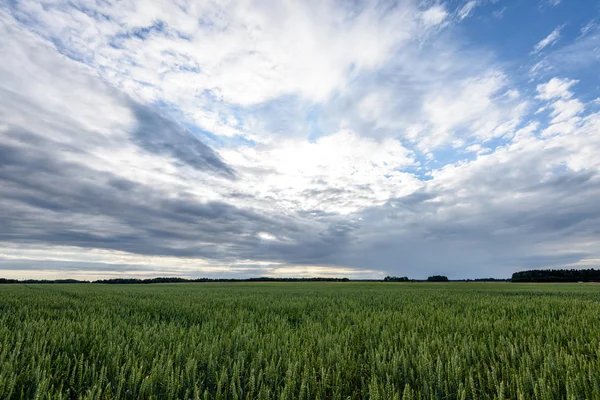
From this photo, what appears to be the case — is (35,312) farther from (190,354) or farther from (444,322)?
(444,322)

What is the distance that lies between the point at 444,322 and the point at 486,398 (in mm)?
3919

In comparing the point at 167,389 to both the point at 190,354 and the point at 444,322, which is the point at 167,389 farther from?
the point at 444,322

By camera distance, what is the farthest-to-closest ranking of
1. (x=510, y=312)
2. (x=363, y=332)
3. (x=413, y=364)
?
(x=510, y=312)
(x=363, y=332)
(x=413, y=364)

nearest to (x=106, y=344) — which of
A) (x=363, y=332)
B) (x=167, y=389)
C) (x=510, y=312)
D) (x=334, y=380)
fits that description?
(x=167, y=389)

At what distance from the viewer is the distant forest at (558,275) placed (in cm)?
9412

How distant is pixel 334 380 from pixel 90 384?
82.9 inches

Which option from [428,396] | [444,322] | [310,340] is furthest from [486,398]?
[444,322]

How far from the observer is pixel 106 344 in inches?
159

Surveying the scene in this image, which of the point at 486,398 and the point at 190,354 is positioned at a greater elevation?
the point at 190,354

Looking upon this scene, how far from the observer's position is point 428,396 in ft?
8.57

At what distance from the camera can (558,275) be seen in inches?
3989

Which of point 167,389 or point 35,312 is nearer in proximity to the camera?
point 167,389

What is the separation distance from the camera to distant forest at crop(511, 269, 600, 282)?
94.1 metres

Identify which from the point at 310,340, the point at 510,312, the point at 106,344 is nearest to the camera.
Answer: the point at 106,344
